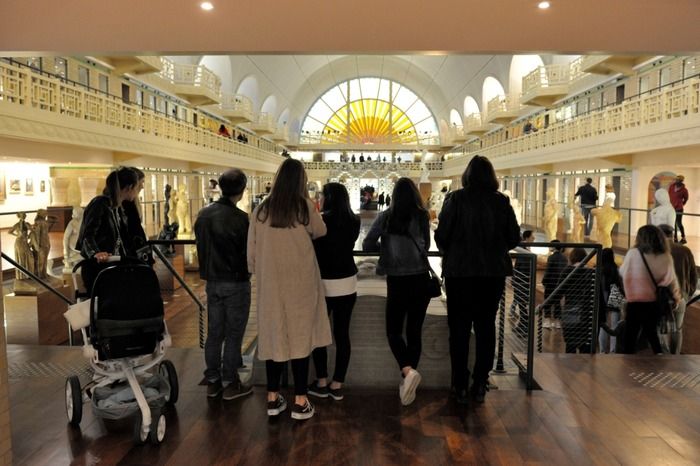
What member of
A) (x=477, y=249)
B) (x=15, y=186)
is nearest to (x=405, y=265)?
(x=477, y=249)

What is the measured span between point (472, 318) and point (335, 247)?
44.1 inches

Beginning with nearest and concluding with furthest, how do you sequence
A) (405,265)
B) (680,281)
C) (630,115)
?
(405,265), (680,281), (630,115)

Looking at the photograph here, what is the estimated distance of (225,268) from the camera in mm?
3787

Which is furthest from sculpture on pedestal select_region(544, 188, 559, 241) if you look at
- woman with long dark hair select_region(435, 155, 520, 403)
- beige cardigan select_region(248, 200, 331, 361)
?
beige cardigan select_region(248, 200, 331, 361)

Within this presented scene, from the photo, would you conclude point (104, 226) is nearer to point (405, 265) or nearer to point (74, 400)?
point (74, 400)

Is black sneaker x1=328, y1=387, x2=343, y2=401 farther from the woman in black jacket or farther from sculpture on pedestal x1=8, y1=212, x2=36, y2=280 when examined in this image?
sculpture on pedestal x1=8, y1=212, x2=36, y2=280

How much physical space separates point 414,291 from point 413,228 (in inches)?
17.5

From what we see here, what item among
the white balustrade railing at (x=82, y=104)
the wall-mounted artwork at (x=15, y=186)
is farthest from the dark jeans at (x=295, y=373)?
the wall-mounted artwork at (x=15, y=186)

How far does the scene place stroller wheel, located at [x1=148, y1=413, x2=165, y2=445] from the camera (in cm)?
324

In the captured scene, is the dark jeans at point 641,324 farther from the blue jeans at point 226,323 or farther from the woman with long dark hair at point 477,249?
the blue jeans at point 226,323

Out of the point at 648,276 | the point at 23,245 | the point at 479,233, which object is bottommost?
the point at 648,276

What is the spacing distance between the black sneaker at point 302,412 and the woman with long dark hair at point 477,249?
1138mm

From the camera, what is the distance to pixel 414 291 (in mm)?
3799

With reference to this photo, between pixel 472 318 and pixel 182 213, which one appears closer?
pixel 472 318
